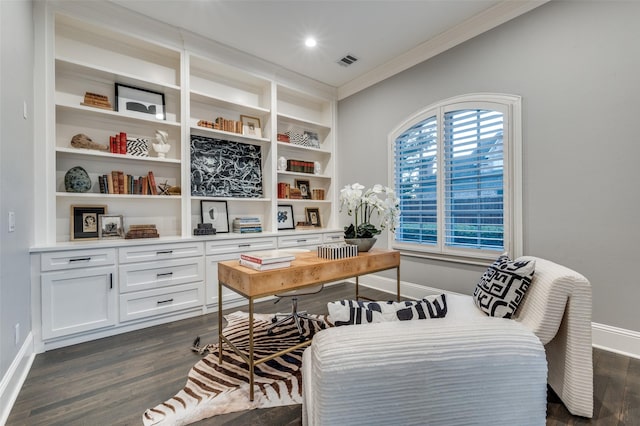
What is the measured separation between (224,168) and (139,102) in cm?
114

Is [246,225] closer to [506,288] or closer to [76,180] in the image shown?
[76,180]

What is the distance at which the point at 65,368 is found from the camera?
214 cm

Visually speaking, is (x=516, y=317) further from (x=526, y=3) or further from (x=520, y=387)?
(x=526, y=3)

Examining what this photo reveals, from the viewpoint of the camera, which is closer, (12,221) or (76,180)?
(12,221)

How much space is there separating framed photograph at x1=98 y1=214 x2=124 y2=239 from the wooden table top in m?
1.59

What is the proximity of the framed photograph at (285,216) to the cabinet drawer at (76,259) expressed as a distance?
2.16 metres

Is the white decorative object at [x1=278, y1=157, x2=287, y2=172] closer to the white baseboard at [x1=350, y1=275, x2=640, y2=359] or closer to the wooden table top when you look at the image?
the wooden table top

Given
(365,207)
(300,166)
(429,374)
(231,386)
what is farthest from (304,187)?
(429,374)

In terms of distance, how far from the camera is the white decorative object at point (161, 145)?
10.7ft

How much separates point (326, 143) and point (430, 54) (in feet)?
6.55

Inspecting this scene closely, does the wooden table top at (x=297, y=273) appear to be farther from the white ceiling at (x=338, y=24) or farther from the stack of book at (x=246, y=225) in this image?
the white ceiling at (x=338, y=24)

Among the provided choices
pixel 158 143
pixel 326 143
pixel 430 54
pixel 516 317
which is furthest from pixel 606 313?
pixel 158 143

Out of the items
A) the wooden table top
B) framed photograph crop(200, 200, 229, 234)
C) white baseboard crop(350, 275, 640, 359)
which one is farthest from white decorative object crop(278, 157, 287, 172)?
white baseboard crop(350, 275, 640, 359)

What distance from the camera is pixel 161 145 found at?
3264 mm
